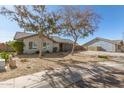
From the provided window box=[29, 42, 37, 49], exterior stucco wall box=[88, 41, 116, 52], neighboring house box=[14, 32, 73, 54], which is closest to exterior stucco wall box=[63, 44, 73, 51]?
neighboring house box=[14, 32, 73, 54]

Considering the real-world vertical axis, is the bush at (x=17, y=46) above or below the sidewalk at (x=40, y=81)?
above

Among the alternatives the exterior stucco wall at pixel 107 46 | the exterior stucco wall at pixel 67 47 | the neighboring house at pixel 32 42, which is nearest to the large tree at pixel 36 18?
the neighboring house at pixel 32 42

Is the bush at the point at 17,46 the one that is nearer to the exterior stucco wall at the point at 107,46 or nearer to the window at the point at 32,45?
the window at the point at 32,45

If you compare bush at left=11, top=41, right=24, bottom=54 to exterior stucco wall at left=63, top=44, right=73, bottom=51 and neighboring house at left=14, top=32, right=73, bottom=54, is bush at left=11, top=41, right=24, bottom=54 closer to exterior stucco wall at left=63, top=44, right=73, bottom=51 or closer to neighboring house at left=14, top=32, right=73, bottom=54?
neighboring house at left=14, top=32, right=73, bottom=54

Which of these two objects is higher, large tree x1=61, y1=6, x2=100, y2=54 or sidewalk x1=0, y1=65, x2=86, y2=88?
large tree x1=61, y1=6, x2=100, y2=54

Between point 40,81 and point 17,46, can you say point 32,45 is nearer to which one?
point 17,46

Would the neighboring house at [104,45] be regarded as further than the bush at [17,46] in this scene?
Yes

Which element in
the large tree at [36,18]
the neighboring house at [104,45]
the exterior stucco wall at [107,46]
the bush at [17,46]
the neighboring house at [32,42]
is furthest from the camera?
the exterior stucco wall at [107,46]

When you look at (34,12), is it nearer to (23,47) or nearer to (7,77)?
(23,47)

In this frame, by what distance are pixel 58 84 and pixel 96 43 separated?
26.3 meters

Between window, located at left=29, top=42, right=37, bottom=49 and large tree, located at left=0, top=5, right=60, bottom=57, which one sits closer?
large tree, located at left=0, top=5, right=60, bottom=57

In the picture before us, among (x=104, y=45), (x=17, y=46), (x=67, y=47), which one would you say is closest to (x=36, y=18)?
(x=17, y=46)
